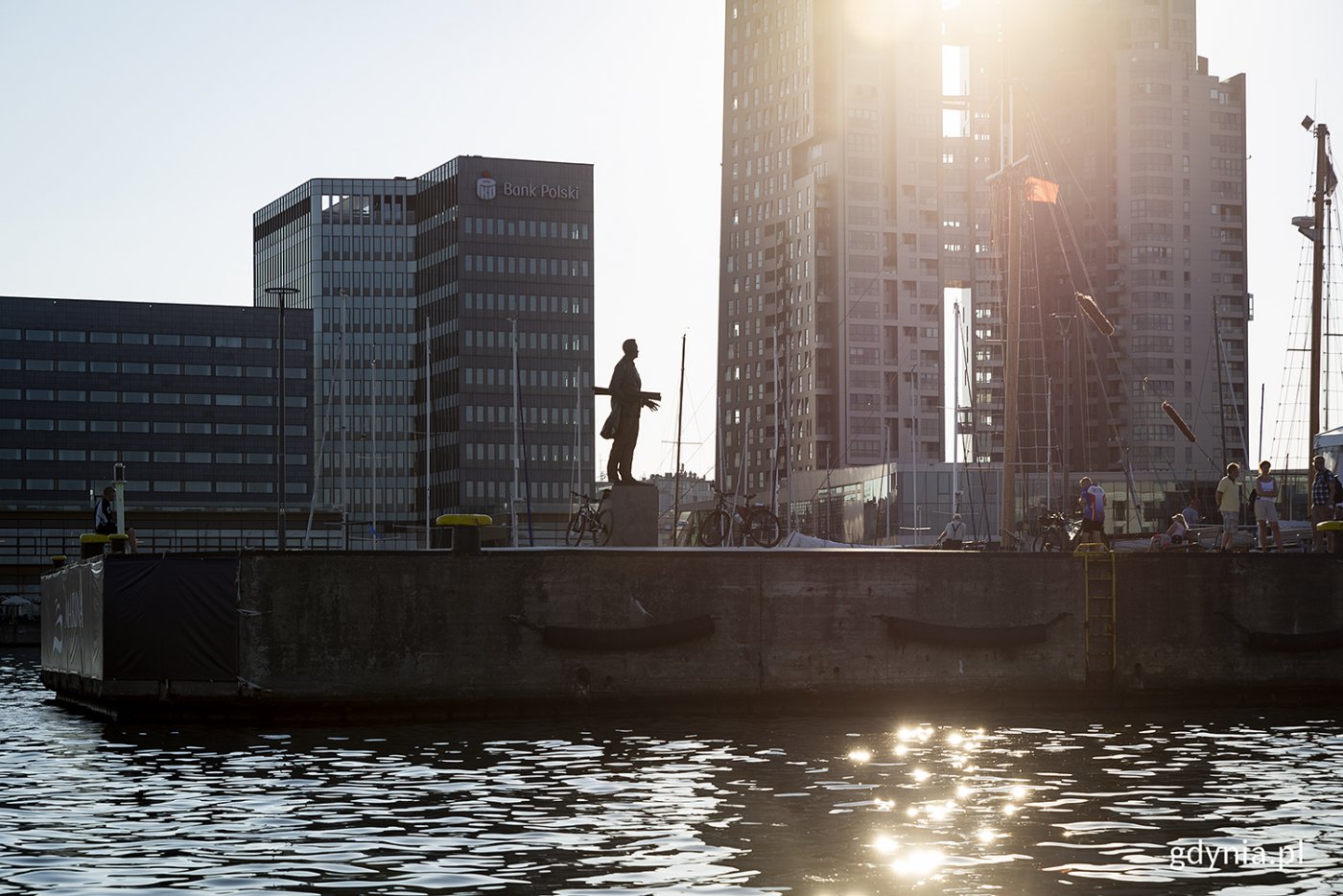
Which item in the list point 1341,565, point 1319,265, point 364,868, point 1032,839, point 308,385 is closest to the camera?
point 364,868

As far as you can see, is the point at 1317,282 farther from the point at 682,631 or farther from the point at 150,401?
the point at 150,401

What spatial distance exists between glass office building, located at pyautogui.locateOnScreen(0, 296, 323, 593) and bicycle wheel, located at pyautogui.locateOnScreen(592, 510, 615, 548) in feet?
512

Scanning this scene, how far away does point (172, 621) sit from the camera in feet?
98.8

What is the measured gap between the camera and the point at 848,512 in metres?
152

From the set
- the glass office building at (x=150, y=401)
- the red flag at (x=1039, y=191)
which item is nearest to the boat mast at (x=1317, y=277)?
the red flag at (x=1039, y=191)

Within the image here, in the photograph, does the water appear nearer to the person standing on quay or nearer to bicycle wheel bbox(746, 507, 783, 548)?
the person standing on quay

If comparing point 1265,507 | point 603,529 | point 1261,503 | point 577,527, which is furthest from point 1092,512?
point 577,527

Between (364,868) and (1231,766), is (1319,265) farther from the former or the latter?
(364,868)

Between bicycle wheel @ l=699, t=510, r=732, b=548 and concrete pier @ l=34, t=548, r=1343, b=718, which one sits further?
bicycle wheel @ l=699, t=510, r=732, b=548

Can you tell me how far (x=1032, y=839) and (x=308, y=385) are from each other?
187568 mm

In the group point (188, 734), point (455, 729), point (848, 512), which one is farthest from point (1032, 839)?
point (848, 512)

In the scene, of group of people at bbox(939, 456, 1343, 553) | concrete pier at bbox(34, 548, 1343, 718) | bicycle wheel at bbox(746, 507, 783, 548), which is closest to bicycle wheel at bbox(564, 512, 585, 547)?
bicycle wheel at bbox(746, 507, 783, 548)

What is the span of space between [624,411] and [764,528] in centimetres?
638

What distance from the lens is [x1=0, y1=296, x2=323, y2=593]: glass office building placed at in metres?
191
